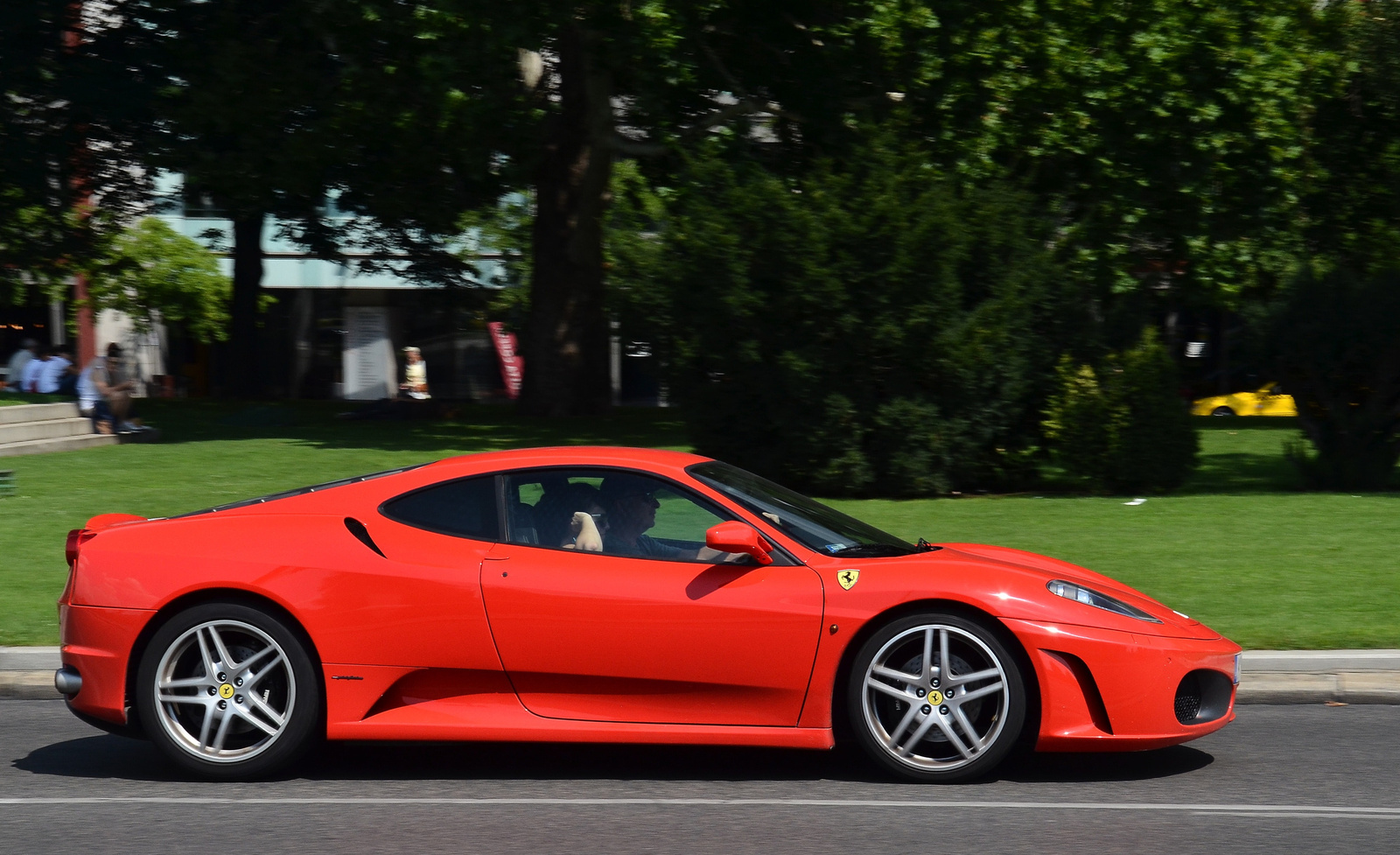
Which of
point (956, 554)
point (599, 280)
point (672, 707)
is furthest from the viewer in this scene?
point (599, 280)

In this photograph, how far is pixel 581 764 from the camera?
6.02 metres

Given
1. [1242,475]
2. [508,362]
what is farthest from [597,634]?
[508,362]

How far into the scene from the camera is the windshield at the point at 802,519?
19.0ft

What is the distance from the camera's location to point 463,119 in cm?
1994

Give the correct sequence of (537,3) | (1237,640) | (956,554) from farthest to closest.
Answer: (537,3) → (1237,640) → (956,554)

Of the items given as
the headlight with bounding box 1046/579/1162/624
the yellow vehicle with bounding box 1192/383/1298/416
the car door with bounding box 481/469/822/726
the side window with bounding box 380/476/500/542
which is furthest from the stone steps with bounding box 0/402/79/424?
the yellow vehicle with bounding box 1192/383/1298/416

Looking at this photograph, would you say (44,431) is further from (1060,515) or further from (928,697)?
→ (928,697)

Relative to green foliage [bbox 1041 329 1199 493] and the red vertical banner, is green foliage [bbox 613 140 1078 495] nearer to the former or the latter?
green foliage [bbox 1041 329 1199 493]

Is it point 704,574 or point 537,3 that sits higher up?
point 537,3

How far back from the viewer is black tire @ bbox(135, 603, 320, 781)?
223 inches

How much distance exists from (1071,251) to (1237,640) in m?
Result: 12.7

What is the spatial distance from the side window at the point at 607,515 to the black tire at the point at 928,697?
767mm

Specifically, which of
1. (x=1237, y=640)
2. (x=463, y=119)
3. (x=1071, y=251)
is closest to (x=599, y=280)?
(x=463, y=119)

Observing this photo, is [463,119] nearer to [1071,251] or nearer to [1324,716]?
[1071,251]
